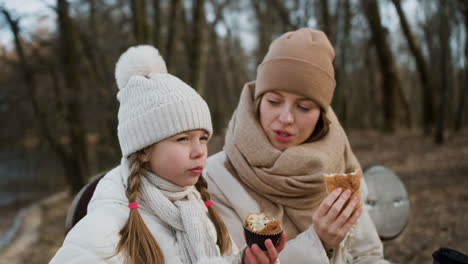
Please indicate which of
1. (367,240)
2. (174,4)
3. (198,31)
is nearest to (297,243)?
(367,240)

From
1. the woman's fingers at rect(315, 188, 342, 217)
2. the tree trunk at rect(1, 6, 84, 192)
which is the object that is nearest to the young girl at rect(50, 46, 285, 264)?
the woman's fingers at rect(315, 188, 342, 217)

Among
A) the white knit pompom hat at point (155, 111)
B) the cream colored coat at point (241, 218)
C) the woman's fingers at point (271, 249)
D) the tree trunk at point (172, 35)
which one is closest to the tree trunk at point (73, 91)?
the tree trunk at point (172, 35)

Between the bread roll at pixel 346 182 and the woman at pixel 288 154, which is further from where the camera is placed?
the woman at pixel 288 154

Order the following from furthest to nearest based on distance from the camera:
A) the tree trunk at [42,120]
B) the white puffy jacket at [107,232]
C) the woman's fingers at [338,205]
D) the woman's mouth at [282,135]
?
the tree trunk at [42,120] → the woman's mouth at [282,135] → the woman's fingers at [338,205] → the white puffy jacket at [107,232]

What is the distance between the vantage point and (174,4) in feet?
27.7

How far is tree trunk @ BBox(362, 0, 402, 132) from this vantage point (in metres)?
10.3

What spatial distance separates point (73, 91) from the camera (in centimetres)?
902

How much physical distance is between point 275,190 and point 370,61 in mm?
18195

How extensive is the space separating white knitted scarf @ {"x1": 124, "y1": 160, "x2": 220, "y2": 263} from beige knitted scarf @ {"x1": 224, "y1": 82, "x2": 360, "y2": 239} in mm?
642

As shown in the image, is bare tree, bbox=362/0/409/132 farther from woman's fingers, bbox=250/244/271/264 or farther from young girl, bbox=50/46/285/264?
woman's fingers, bbox=250/244/271/264

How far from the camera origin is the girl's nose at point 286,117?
2.14 metres

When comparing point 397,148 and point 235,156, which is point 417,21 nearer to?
point 397,148

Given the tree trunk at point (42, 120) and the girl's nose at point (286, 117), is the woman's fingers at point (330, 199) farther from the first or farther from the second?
the tree trunk at point (42, 120)

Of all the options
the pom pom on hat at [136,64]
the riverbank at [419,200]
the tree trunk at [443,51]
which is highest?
the pom pom on hat at [136,64]
